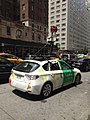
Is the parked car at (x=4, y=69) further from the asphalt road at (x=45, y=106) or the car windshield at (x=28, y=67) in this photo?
the car windshield at (x=28, y=67)

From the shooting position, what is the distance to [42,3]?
55.1 metres

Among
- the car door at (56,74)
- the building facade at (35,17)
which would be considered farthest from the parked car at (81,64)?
the building facade at (35,17)

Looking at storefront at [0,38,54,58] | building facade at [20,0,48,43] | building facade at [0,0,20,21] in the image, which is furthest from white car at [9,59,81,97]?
building facade at [20,0,48,43]

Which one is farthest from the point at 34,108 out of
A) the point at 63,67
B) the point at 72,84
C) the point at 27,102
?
the point at 72,84

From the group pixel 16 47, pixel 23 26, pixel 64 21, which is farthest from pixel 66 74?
pixel 64 21

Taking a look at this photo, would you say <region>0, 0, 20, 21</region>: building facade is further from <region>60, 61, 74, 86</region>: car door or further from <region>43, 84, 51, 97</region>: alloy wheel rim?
<region>43, 84, 51, 97</region>: alloy wheel rim

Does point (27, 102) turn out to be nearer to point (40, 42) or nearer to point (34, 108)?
point (34, 108)

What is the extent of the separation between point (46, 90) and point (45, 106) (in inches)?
37.3

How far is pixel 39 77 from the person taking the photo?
579 centimetres

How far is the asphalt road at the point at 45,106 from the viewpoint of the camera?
4504 mm

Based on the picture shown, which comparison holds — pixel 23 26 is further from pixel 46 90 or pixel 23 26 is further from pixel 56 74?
pixel 46 90

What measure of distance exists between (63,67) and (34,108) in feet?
9.33

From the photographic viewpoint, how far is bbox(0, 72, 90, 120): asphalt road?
4.50 metres

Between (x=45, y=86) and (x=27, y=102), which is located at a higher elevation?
(x=45, y=86)
